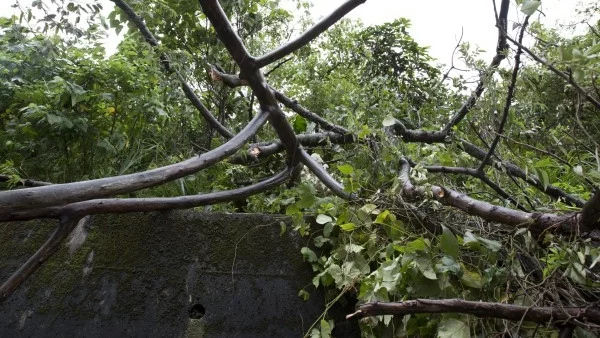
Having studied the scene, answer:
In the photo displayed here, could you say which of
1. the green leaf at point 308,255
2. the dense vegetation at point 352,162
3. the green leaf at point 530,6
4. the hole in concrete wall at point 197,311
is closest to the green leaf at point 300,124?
the dense vegetation at point 352,162

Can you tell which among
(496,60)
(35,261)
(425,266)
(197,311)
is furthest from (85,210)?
(496,60)

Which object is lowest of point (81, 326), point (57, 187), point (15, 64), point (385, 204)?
point (81, 326)

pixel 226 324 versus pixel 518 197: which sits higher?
pixel 518 197

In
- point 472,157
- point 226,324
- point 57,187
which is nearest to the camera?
point 57,187

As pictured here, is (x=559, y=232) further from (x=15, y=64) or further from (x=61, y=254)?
(x=15, y=64)

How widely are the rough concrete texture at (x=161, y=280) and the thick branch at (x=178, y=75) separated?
849 mm

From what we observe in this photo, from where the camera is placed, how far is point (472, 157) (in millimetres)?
2695

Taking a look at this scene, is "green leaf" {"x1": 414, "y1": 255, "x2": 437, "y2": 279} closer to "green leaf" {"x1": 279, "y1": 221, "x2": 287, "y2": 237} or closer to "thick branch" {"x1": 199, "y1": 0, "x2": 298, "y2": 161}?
"green leaf" {"x1": 279, "y1": 221, "x2": 287, "y2": 237}

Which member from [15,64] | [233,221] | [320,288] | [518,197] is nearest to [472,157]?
[518,197]

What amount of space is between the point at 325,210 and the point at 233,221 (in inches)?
17.0

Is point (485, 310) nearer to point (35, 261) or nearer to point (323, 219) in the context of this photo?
point (323, 219)

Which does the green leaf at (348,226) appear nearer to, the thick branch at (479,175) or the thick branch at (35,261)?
the thick branch at (479,175)

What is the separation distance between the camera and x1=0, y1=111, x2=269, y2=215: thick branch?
1.33 metres

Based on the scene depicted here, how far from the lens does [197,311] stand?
206cm
